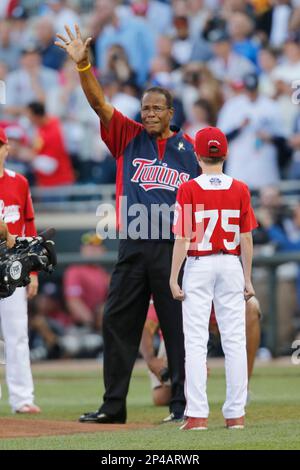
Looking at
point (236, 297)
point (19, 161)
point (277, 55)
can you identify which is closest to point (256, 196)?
point (277, 55)

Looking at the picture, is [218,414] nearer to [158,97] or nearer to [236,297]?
[236,297]

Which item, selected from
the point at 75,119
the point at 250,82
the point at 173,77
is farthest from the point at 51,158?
the point at 250,82

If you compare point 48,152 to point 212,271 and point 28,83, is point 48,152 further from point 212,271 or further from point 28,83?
point 212,271

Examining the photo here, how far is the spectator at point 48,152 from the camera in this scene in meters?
16.3

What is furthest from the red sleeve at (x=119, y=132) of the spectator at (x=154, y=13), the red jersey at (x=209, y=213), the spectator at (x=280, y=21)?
the spectator at (x=154, y=13)

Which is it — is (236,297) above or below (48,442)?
above

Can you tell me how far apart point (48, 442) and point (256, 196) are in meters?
8.70

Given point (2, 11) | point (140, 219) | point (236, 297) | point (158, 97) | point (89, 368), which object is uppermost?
point (2, 11)

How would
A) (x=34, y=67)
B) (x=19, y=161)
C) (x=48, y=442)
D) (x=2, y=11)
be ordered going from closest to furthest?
(x=48, y=442), (x=19, y=161), (x=34, y=67), (x=2, y=11)

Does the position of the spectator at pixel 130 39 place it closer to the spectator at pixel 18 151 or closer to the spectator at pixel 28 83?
the spectator at pixel 28 83

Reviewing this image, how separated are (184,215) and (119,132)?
1.31 meters

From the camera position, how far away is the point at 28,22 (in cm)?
1977

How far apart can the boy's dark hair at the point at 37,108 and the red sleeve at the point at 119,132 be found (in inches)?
311

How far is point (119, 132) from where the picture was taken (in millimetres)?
8344
